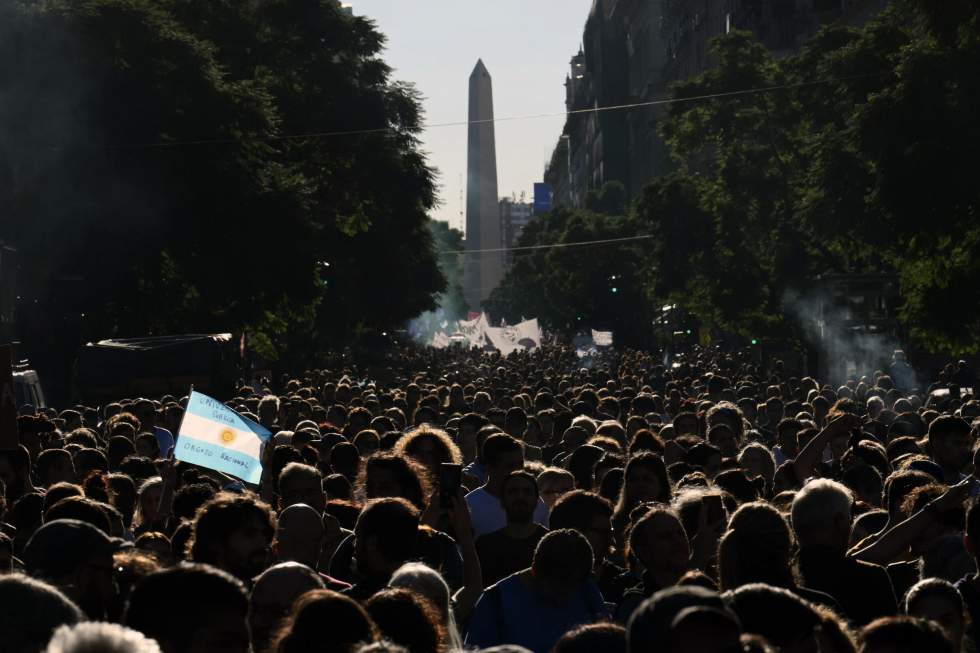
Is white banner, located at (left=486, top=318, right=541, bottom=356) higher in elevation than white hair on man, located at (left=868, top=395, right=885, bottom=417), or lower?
lower

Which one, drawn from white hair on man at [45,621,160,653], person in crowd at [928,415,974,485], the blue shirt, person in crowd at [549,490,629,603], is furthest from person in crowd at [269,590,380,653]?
person in crowd at [928,415,974,485]

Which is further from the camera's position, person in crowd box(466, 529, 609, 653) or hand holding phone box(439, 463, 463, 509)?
hand holding phone box(439, 463, 463, 509)

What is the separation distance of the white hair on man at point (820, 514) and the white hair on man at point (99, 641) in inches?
150

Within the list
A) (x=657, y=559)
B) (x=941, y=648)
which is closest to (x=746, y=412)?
(x=657, y=559)

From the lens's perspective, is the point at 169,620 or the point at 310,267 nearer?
the point at 169,620

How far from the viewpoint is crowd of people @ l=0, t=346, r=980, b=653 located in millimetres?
4312

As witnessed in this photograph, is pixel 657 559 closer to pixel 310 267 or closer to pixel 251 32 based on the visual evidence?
pixel 310 267

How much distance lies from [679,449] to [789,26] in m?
66.6

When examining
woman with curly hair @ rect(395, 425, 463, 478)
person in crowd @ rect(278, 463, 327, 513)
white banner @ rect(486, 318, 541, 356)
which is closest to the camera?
person in crowd @ rect(278, 463, 327, 513)

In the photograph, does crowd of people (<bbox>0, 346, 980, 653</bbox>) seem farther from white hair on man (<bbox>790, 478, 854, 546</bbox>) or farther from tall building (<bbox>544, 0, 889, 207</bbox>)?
tall building (<bbox>544, 0, 889, 207</bbox>)

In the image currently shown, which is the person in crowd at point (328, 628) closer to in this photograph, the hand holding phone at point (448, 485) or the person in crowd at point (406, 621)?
the person in crowd at point (406, 621)

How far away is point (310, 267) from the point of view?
42000 mm

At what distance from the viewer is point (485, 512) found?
30.8 feet

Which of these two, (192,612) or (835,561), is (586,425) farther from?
(192,612)
